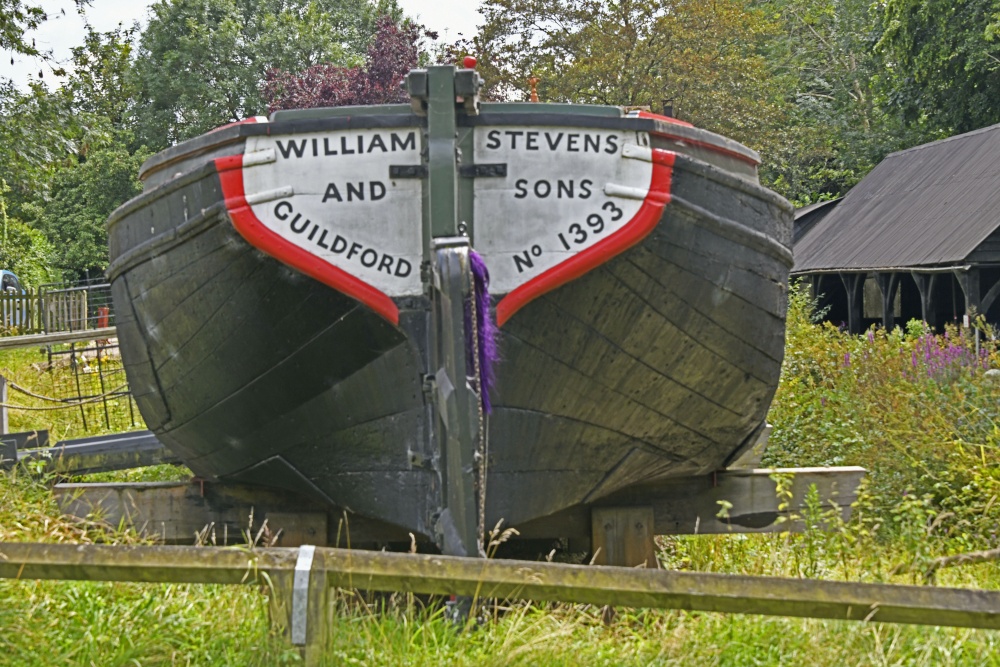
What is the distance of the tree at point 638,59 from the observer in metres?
25.6

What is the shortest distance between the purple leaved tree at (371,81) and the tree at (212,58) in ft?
51.2

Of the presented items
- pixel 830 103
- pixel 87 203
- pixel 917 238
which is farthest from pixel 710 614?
pixel 87 203

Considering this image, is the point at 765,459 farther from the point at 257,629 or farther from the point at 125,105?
the point at 125,105

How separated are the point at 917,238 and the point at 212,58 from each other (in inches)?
961

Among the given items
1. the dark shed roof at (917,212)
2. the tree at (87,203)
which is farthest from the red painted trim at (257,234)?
the tree at (87,203)

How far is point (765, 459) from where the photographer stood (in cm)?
891

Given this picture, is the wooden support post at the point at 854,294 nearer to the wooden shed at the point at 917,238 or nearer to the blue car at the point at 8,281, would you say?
the wooden shed at the point at 917,238

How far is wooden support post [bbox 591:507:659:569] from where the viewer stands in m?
6.07

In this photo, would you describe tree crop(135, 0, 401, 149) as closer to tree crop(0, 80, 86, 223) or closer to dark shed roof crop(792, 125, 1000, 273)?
dark shed roof crop(792, 125, 1000, 273)

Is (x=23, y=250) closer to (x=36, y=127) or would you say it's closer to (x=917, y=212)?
(x=36, y=127)

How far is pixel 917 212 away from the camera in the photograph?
19.5 metres

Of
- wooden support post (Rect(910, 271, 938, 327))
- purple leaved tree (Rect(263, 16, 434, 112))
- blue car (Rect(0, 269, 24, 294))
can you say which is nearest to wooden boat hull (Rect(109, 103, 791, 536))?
wooden support post (Rect(910, 271, 938, 327))

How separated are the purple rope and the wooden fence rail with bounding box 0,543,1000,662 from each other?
3.72 ft

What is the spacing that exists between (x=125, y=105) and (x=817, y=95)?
21669 millimetres
